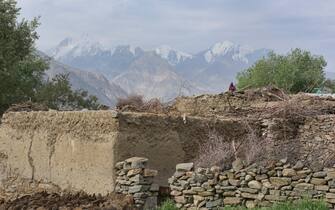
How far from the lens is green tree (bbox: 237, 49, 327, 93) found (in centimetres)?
3697

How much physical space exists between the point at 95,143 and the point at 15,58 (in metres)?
12.2

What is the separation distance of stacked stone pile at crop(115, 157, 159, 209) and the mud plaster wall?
0.39 m

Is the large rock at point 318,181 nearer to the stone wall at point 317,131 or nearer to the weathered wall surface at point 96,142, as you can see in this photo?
the weathered wall surface at point 96,142

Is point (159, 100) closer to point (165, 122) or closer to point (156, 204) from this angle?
point (165, 122)

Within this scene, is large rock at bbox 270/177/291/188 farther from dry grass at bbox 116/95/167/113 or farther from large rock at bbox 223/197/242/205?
dry grass at bbox 116/95/167/113

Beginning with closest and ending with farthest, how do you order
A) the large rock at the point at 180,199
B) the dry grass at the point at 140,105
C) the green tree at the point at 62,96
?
the large rock at the point at 180,199
the dry grass at the point at 140,105
the green tree at the point at 62,96

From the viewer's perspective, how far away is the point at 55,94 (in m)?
24.8

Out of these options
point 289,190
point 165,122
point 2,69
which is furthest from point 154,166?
point 2,69

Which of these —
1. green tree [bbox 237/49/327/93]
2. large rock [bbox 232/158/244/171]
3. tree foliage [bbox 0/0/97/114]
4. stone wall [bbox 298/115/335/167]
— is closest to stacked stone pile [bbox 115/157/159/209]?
large rock [bbox 232/158/244/171]

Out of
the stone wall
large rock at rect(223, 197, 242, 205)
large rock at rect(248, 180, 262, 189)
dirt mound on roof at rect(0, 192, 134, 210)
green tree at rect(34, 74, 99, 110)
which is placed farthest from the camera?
green tree at rect(34, 74, 99, 110)

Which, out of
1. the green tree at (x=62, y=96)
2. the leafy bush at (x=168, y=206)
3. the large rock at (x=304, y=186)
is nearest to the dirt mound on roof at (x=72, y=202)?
the leafy bush at (x=168, y=206)

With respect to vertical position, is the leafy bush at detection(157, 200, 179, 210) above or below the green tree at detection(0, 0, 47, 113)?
below

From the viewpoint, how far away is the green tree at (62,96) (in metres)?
24.2

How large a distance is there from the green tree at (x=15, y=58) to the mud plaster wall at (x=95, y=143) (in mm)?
8435
